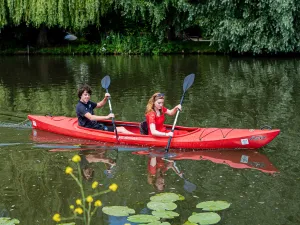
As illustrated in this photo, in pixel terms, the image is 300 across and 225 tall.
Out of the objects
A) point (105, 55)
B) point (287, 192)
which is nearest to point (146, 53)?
point (105, 55)

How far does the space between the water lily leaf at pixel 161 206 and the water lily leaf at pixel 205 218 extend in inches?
17.2

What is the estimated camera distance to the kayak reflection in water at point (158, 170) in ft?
26.8

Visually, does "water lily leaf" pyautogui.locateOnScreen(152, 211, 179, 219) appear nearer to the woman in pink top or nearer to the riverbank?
the woman in pink top

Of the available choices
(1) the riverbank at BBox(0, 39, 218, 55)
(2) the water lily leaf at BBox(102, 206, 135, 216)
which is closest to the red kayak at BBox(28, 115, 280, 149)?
(2) the water lily leaf at BBox(102, 206, 135, 216)

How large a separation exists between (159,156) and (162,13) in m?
17.8

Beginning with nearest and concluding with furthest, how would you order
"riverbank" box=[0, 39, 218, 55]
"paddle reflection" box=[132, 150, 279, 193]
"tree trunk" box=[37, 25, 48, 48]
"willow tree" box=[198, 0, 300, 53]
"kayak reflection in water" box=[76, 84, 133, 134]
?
"paddle reflection" box=[132, 150, 279, 193]
"kayak reflection in water" box=[76, 84, 133, 134]
"willow tree" box=[198, 0, 300, 53]
"riverbank" box=[0, 39, 218, 55]
"tree trunk" box=[37, 25, 48, 48]

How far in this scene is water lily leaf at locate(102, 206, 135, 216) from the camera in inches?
256

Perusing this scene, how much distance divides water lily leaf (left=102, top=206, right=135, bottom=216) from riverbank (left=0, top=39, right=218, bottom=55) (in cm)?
2144

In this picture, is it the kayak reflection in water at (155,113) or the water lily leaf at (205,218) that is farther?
the kayak reflection in water at (155,113)

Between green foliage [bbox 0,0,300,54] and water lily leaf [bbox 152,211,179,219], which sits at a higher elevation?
green foliage [bbox 0,0,300,54]

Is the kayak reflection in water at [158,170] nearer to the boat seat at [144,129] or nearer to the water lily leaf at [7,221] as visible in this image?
the boat seat at [144,129]

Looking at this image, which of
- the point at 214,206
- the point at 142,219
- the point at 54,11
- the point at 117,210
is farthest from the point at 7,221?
the point at 54,11

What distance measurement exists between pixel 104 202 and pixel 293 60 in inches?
712

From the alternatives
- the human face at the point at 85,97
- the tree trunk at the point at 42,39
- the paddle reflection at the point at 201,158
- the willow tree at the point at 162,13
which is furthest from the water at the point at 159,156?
the tree trunk at the point at 42,39
